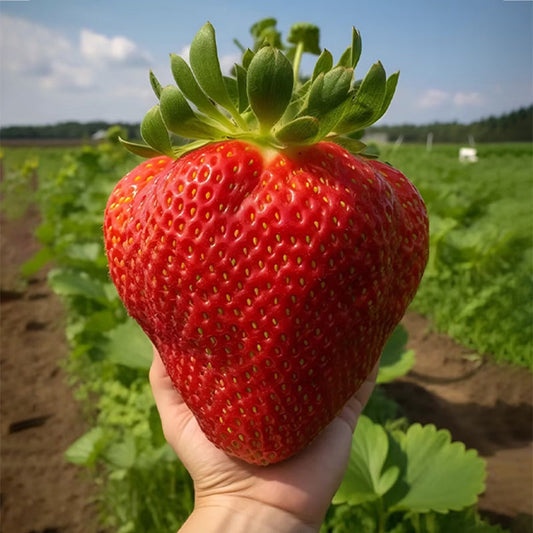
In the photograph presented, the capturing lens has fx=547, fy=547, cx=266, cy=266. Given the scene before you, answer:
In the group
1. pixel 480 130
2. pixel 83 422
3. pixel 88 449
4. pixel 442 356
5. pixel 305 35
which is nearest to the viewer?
pixel 305 35

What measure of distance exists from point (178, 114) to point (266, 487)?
876 mm

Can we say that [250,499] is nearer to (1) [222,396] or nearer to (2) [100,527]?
(1) [222,396]

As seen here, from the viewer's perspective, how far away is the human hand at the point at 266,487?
1281 mm

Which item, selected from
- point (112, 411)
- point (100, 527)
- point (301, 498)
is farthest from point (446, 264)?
point (301, 498)

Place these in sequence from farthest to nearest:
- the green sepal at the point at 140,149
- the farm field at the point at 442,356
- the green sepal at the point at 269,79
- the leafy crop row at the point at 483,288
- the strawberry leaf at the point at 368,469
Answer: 1. the leafy crop row at the point at 483,288
2. the farm field at the point at 442,356
3. the strawberry leaf at the point at 368,469
4. the green sepal at the point at 140,149
5. the green sepal at the point at 269,79

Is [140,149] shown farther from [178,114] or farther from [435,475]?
[435,475]

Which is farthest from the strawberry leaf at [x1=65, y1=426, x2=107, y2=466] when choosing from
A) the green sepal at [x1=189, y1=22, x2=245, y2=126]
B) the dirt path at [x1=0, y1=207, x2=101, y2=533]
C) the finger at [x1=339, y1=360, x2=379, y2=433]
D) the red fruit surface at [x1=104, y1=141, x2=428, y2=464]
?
the green sepal at [x1=189, y1=22, x2=245, y2=126]

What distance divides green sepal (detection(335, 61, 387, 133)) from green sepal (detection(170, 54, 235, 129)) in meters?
0.24

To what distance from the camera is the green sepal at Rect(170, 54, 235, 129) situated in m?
0.97

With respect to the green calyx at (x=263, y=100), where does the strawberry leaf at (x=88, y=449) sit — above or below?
below

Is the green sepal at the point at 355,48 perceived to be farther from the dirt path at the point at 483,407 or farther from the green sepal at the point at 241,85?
the dirt path at the point at 483,407

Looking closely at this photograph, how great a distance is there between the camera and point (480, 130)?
5962cm

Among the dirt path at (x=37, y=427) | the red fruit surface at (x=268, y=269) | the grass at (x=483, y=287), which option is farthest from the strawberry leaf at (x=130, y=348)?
the grass at (x=483, y=287)

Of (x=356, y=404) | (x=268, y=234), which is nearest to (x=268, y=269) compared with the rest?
(x=268, y=234)
